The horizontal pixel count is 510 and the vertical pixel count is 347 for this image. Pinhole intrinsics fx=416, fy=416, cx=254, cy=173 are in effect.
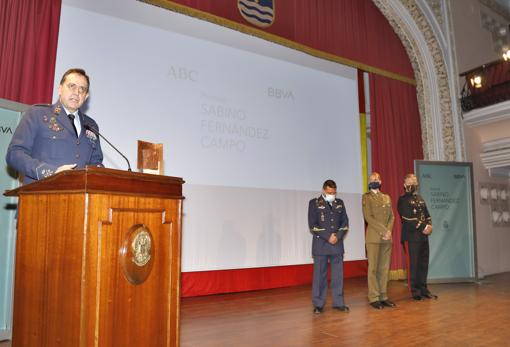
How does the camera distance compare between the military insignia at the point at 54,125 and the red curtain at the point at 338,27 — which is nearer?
the military insignia at the point at 54,125

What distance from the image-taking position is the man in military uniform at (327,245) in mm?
3949

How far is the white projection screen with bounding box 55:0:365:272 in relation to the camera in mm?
4316

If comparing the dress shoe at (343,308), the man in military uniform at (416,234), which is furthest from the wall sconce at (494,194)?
the dress shoe at (343,308)

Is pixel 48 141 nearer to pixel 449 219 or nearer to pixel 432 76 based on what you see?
pixel 449 219

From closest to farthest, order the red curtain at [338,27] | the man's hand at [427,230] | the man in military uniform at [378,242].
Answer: the man in military uniform at [378,242]
the man's hand at [427,230]
the red curtain at [338,27]

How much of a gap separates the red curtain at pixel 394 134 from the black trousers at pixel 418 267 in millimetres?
1947

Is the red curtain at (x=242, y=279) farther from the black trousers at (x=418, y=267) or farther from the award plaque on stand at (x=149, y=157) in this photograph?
the award plaque on stand at (x=149, y=157)

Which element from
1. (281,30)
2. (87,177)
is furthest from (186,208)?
(87,177)

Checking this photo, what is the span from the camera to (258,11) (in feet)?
17.8

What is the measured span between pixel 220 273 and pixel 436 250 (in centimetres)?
315

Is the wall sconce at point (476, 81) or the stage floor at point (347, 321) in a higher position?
the wall sconce at point (476, 81)

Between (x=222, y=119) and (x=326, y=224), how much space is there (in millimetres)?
1899

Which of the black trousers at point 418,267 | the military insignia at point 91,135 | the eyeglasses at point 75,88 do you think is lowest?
the black trousers at point 418,267

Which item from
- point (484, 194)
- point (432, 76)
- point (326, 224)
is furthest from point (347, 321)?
point (432, 76)
